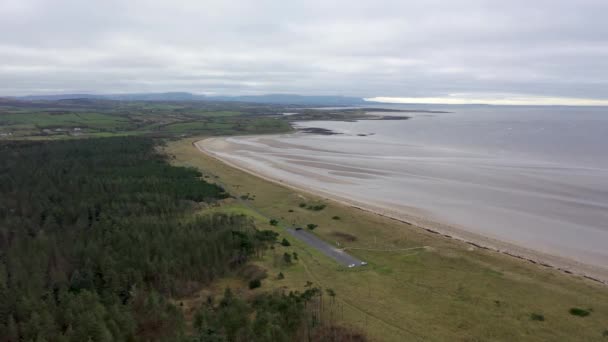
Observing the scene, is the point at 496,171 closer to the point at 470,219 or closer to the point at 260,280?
the point at 470,219

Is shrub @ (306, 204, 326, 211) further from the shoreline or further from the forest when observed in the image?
the forest

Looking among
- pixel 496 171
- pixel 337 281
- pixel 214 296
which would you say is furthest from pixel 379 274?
pixel 496 171

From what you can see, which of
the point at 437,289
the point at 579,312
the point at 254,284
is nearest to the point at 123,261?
the point at 254,284

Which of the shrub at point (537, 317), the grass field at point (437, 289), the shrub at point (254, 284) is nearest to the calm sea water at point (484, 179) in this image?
the grass field at point (437, 289)

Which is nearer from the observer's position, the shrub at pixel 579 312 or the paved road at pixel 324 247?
the shrub at pixel 579 312

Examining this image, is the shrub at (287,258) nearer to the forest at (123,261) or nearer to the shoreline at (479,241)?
the forest at (123,261)

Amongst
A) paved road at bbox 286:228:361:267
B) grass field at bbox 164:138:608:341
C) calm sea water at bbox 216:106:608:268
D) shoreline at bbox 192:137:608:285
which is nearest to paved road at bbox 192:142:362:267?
paved road at bbox 286:228:361:267
